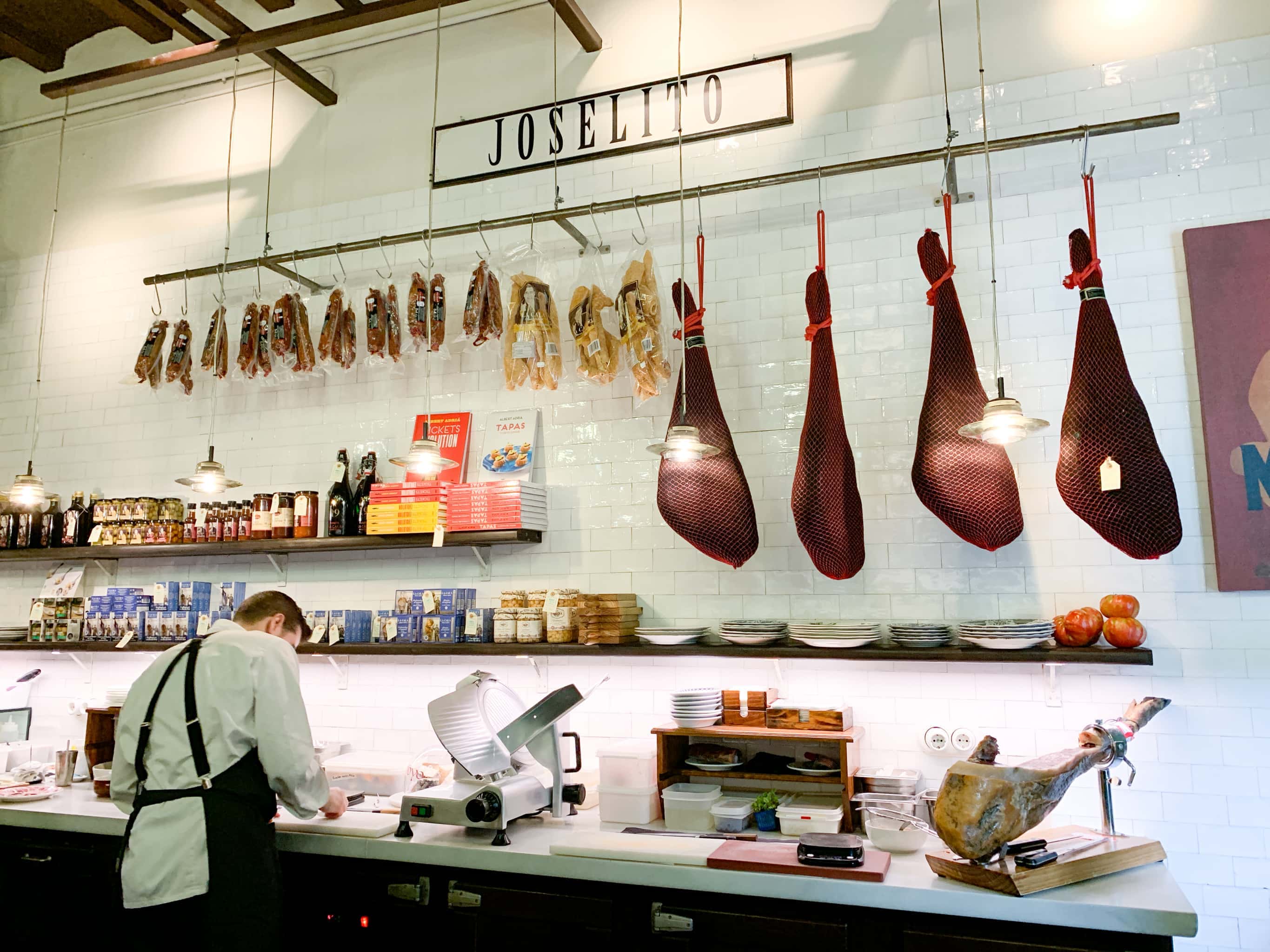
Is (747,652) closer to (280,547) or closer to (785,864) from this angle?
(785,864)

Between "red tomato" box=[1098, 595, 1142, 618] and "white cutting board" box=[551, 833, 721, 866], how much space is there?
1622mm

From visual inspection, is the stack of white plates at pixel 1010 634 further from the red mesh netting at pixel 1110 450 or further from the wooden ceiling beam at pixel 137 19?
the wooden ceiling beam at pixel 137 19

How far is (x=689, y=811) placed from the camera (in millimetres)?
3420

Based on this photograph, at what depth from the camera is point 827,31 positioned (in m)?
4.30

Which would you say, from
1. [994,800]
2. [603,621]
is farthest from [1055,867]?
[603,621]

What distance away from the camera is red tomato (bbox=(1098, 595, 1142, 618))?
3369 millimetres

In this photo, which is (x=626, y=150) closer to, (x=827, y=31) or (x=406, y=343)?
(x=827, y=31)

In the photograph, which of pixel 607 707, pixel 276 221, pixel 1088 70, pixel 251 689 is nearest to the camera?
pixel 251 689

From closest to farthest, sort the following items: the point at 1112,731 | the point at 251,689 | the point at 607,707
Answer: the point at 1112,731 → the point at 251,689 → the point at 607,707

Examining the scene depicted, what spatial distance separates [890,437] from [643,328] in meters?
1.13

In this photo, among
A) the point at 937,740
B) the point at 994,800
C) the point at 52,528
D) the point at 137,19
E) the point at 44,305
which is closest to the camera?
the point at 994,800

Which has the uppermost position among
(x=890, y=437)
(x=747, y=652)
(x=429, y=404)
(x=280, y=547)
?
(x=429, y=404)

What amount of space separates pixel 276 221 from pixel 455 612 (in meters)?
2.59

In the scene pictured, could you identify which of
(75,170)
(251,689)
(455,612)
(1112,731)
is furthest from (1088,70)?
(75,170)
